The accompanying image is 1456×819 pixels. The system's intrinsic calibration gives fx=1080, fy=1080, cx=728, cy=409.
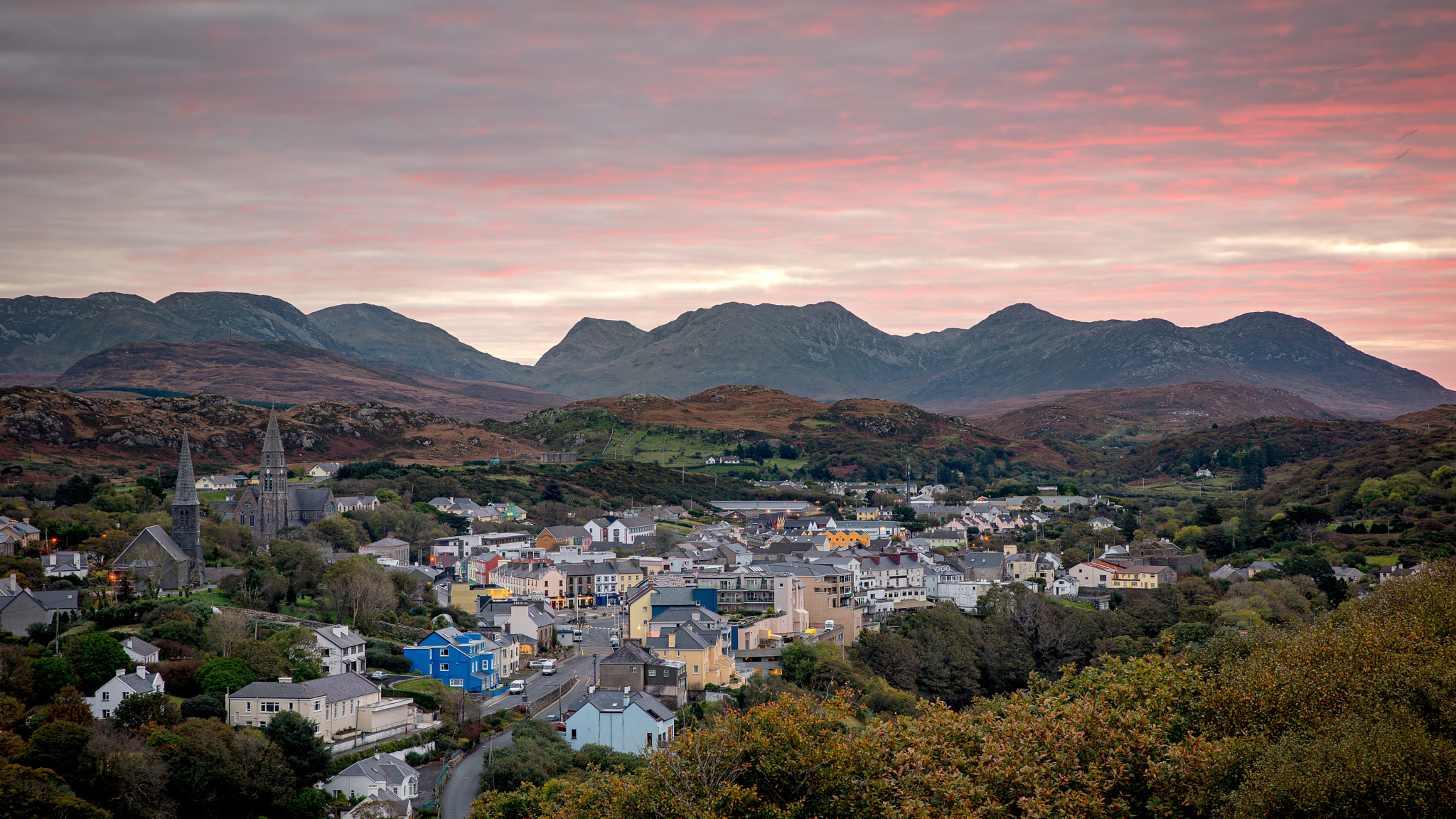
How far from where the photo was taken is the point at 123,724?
29406 mm

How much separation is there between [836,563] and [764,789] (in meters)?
40.9

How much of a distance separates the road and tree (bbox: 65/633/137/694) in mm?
10446

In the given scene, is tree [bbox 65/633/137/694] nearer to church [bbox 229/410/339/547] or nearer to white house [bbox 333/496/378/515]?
church [bbox 229/410/339/547]

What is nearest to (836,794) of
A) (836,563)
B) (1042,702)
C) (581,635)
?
(1042,702)

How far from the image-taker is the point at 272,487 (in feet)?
218

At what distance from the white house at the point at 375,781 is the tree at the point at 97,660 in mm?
7701

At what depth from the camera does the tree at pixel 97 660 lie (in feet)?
104

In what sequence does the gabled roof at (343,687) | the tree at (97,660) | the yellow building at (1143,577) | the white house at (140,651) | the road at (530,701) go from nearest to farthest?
1. the road at (530,701)
2. the tree at (97,660)
3. the white house at (140,651)
4. the gabled roof at (343,687)
5. the yellow building at (1143,577)

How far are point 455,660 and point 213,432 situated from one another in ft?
278

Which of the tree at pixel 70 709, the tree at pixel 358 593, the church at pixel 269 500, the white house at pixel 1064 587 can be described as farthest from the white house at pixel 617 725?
the church at pixel 269 500

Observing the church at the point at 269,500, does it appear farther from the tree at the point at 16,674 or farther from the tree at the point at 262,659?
the tree at the point at 16,674

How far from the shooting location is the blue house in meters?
41.5

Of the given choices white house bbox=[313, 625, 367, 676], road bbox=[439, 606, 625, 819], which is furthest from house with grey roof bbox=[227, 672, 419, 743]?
Answer: road bbox=[439, 606, 625, 819]

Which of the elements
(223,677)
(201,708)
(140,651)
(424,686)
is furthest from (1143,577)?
(140,651)
